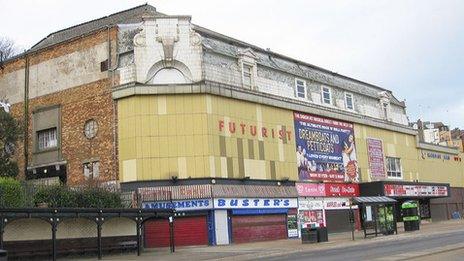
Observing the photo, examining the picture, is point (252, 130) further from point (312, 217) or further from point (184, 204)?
point (312, 217)

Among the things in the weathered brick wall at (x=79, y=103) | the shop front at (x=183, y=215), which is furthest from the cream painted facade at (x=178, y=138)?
the weathered brick wall at (x=79, y=103)

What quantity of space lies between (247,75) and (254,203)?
9.62 metres

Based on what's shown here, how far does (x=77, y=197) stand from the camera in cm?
3191

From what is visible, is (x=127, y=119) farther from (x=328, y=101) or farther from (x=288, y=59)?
(x=328, y=101)

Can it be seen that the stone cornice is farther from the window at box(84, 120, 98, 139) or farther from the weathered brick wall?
the window at box(84, 120, 98, 139)

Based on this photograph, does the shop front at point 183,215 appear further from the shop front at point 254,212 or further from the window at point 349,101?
the window at point 349,101

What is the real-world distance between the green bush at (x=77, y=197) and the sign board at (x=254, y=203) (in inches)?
267

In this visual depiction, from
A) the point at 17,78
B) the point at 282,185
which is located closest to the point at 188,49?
the point at 282,185

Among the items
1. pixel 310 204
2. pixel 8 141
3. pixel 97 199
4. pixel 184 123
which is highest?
pixel 184 123

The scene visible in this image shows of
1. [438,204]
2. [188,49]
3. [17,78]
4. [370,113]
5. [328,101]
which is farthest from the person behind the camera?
[438,204]

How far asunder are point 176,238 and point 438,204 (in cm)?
3878

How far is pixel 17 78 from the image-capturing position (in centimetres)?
4666

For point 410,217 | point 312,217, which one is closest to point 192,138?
point 312,217

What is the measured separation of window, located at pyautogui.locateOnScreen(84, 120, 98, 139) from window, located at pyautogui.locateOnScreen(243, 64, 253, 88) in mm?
10918
